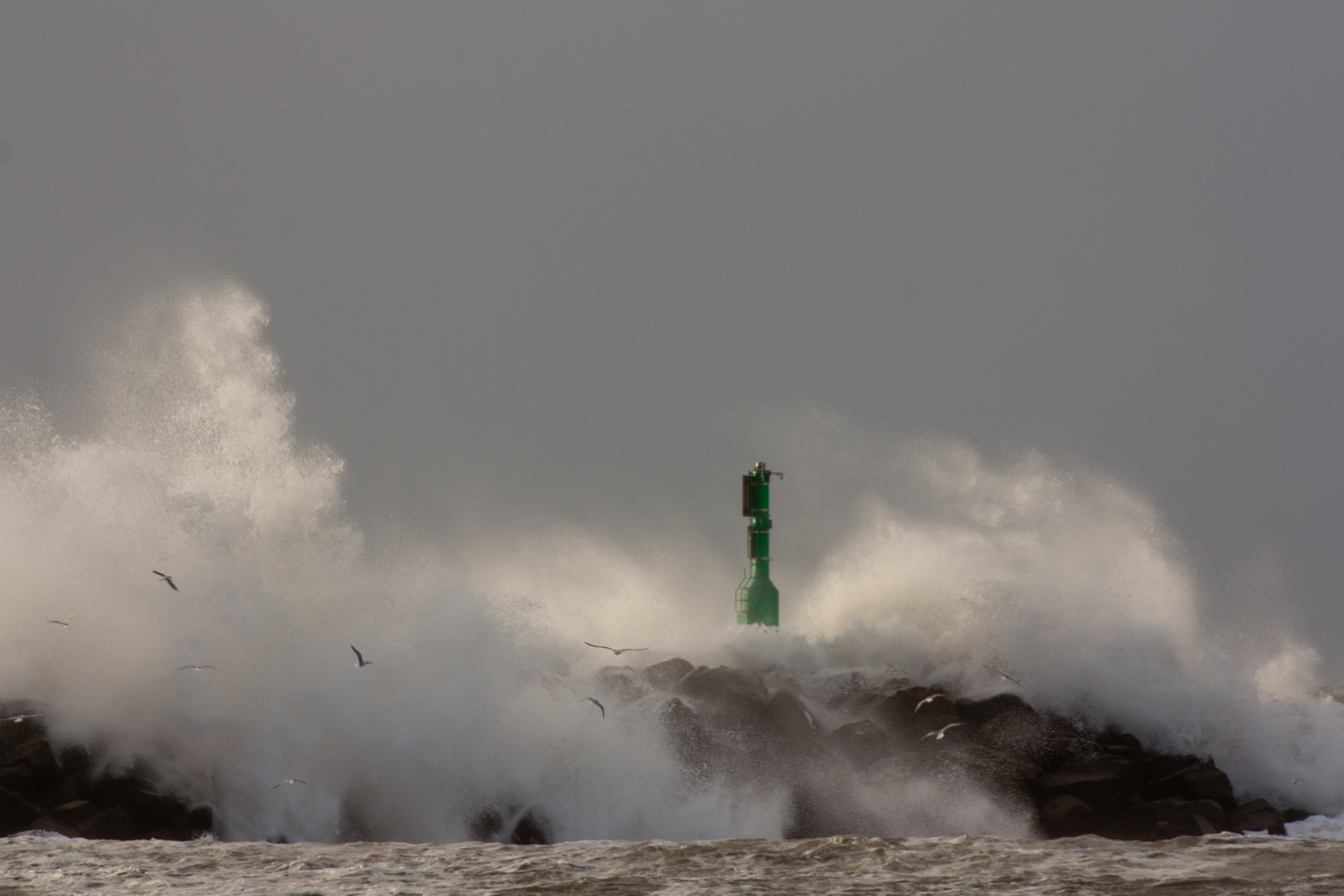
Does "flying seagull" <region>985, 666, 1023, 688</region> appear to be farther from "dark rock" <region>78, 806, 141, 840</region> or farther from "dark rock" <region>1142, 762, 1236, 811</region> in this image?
"dark rock" <region>78, 806, 141, 840</region>

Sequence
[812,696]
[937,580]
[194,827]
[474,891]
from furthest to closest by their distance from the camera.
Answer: [937,580]
[812,696]
[194,827]
[474,891]

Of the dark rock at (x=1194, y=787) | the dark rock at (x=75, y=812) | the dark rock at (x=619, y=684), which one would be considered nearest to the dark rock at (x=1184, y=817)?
the dark rock at (x=1194, y=787)

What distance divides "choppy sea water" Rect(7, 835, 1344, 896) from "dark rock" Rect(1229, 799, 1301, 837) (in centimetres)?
477

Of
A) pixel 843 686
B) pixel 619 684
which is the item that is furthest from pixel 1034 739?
pixel 619 684

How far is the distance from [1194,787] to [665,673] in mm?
8225

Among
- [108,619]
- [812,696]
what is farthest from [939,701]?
[108,619]

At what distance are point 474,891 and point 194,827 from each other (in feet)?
16.9

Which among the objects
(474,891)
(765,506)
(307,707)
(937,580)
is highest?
(765,506)

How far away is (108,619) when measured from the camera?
15.5 meters

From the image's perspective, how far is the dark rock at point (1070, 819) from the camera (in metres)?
15.0

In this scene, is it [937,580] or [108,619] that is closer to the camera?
[108,619]

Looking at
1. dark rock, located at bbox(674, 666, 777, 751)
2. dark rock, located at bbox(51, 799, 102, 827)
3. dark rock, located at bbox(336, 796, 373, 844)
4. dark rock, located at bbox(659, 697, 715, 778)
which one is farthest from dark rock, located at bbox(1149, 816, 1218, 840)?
dark rock, located at bbox(51, 799, 102, 827)

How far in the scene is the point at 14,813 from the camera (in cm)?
1244

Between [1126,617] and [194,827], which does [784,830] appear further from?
[1126,617]
